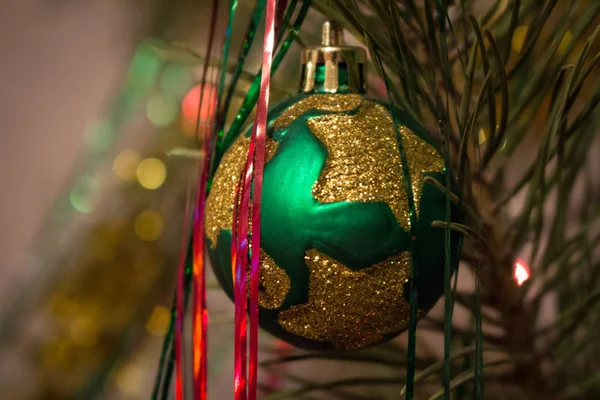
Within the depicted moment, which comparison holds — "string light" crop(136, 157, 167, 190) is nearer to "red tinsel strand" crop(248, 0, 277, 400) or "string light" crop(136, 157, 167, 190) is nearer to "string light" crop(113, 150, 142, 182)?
"string light" crop(113, 150, 142, 182)

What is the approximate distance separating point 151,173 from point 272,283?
0.44 metres

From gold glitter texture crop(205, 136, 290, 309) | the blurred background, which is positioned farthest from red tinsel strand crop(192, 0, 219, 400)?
the blurred background

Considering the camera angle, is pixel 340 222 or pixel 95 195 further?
pixel 95 195

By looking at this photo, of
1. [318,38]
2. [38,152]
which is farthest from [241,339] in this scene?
[38,152]

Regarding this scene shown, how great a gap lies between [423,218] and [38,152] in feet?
1.97

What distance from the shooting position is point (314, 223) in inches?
9.9

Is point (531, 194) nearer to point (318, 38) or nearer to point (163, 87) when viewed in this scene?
point (318, 38)

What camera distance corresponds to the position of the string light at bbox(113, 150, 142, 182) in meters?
0.68

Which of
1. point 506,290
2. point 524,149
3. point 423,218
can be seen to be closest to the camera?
point 423,218

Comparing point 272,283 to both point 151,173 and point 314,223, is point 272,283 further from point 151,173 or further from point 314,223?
point 151,173

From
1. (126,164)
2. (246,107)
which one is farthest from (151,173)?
(246,107)

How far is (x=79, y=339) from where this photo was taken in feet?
2.14

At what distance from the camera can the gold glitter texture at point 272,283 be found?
261 mm

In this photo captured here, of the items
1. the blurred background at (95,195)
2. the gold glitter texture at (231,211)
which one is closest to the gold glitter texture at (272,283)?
the gold glitter texture at (231,211)
